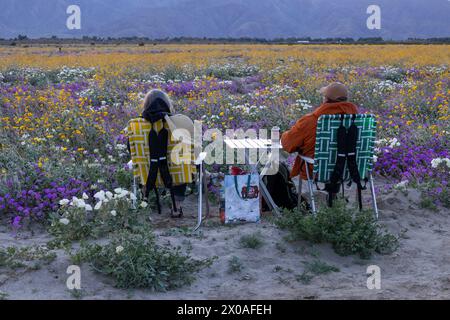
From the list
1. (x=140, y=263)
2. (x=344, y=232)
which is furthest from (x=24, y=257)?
(x=344, y=232)

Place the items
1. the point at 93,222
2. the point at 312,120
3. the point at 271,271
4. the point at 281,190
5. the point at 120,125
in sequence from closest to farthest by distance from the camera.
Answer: the point at 271,271, the point at 93,222, the point at 312,120, the point at 281,190, the point at 120,125

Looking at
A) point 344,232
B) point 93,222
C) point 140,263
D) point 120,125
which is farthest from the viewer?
point 120,125

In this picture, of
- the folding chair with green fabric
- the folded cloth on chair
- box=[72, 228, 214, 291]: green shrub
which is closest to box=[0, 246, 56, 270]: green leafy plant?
box=[72, 228, 214, 291]: green shrub

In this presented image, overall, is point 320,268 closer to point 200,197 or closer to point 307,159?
point 307,159

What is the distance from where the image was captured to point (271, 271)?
4645 millimetres

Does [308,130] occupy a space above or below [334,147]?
above

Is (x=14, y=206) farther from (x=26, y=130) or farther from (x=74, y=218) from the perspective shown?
(x=26, y=130)

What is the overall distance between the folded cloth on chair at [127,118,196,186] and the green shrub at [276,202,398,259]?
4.28ft

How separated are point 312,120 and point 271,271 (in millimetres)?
1664

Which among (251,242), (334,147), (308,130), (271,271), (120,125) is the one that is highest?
(308,130)

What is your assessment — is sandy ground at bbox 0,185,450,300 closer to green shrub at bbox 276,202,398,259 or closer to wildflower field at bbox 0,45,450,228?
green shrub at bbox 276,202,398,259

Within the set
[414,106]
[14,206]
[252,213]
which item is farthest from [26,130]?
[414,106]

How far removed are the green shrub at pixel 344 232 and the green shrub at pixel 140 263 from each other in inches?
37.0
